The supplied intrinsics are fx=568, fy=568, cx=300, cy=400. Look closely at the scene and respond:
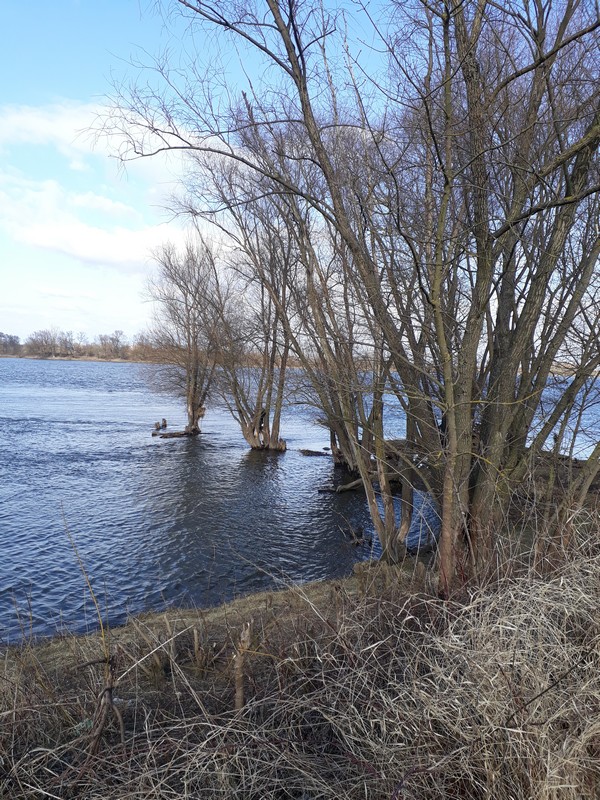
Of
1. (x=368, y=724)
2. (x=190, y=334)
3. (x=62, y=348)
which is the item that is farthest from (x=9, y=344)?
(x=368, y=724)

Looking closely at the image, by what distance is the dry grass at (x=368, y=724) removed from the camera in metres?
2.73

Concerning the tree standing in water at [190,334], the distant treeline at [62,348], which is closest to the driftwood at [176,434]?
the tree standing in water at [190,334]

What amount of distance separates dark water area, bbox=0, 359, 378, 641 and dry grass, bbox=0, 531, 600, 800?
115 cm

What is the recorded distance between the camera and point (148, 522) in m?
14.5

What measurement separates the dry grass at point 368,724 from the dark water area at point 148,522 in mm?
1151

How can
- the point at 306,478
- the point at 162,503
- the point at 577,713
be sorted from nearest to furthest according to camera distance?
1. the point at 577,713
2. the point at 162,503
3. the point at 306,478

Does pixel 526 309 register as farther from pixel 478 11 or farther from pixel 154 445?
pixel 154 445

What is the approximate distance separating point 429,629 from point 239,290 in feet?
80.8

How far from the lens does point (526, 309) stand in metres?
6.88

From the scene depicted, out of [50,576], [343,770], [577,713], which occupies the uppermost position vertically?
[577,713]

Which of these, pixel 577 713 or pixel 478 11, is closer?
pixel 577 713

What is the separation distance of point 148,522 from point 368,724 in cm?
1207

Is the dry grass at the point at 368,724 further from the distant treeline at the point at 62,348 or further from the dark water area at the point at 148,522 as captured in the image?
the distant treeline at the point at 62,348

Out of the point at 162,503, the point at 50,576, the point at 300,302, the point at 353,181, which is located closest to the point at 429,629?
the point at 353,181
